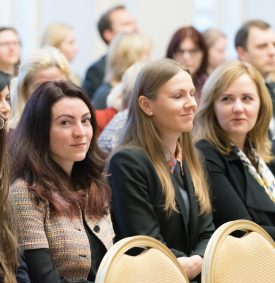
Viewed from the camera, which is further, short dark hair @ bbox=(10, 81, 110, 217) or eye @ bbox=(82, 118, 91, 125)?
eye @ bbox=(82, 118, 91, 125)

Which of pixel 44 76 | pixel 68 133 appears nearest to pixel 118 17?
pixel 44 76

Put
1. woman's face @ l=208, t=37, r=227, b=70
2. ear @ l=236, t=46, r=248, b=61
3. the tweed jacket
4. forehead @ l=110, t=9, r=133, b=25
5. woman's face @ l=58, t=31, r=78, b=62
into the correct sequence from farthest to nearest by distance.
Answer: woman's face @ l=208, t=37, r=227, b=70, forehead @ l=110, t=9, r=133, b=25, woman's face @ l=58, t=31, r=78, b=62, ear @ l=236, t=46, r=248, b=61, the tweed jacket

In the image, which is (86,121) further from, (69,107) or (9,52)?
(9,52)

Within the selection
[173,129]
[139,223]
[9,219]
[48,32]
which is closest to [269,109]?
[173,129]

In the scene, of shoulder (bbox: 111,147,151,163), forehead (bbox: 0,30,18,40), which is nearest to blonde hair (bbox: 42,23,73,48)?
forehead (bbox: 0,30,18,40)

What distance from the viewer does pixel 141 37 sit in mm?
6242

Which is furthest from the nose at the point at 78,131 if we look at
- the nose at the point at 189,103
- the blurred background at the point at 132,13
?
the blurred background at the point at 132,13

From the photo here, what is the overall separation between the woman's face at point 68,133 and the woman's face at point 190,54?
265 cm

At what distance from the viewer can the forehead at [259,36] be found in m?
6.16

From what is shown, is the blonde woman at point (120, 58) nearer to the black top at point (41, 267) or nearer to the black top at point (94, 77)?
the black top at point (94, 77)

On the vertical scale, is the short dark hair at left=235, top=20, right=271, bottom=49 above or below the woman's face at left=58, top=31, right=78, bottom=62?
above

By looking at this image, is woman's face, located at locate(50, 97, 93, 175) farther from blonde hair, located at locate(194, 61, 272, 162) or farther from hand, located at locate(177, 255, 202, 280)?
blonde hair, located at locate(194, 61, 272, 162)

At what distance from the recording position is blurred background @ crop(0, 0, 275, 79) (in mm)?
8664

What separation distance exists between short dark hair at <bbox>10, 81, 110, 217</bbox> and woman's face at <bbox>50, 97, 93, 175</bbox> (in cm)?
2
